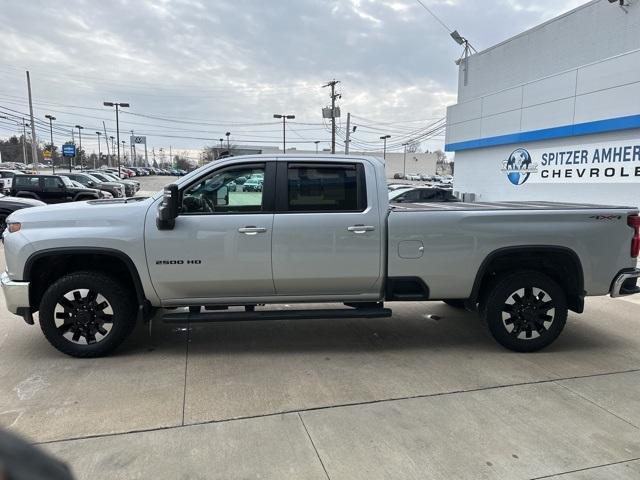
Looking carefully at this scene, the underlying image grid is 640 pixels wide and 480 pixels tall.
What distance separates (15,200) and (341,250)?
11.9 m

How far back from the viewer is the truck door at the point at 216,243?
4496 mm

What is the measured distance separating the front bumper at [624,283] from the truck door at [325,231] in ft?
7.84

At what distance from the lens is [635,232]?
4906 millimetres

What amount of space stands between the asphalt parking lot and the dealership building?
36.6 ft

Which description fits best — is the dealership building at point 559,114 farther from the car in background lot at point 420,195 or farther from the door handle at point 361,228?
the door handle at point 361,228

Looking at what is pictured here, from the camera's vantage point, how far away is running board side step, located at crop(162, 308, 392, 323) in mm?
4602

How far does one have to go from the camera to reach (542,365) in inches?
183

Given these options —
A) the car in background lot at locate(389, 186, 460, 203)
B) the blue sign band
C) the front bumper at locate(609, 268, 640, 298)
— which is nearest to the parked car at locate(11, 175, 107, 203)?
the car in background lot at locate(389, 186, 460, 203)

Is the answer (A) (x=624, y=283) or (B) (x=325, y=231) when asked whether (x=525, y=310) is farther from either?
(B) (x=325, y=231)

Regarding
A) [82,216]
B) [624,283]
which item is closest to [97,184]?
[82,216]

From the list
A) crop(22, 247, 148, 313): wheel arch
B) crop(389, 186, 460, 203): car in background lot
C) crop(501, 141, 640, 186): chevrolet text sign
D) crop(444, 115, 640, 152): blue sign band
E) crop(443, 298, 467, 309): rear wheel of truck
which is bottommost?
crop(443, 298, 467, 309): rear wheel of truck

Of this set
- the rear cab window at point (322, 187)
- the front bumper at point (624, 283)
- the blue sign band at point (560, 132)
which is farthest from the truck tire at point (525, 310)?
the blue sign band at point (560, 132)

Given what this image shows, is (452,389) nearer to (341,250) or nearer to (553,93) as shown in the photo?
(341,250)

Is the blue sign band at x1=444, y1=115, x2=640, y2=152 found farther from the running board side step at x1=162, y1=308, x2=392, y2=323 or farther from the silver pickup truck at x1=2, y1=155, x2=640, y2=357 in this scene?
the running board side step at x1=162, y1=308, x2=392, y2=323
